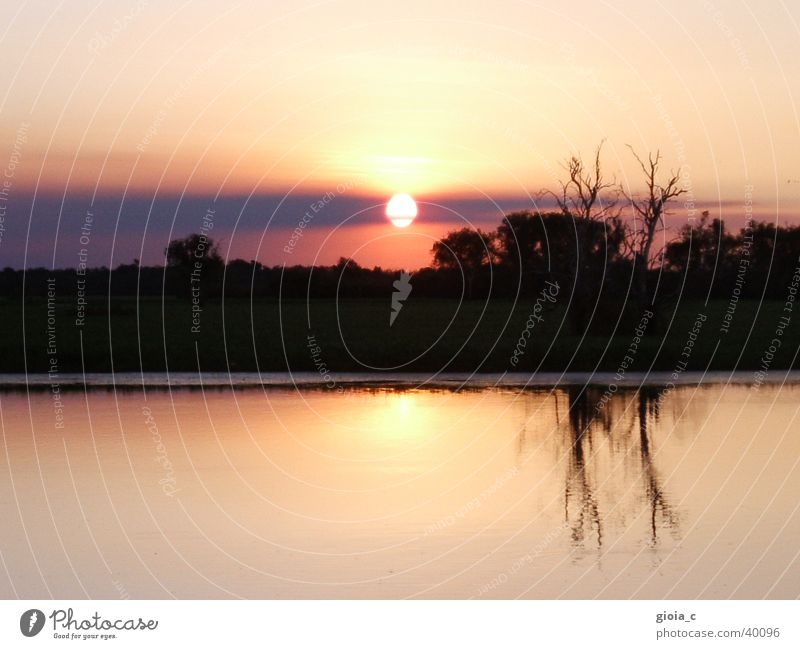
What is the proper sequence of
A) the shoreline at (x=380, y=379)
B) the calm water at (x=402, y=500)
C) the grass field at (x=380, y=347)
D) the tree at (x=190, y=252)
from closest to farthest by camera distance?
the calm water at (x=402, y=500) → the shoreline at (x=380, y=379) → the grass field at (x=380, y=347) → the tree at (x=190, y=252)

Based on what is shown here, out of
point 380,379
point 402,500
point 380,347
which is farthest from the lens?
point 380,347

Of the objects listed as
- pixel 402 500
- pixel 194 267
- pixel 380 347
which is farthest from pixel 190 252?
pixel 402 500

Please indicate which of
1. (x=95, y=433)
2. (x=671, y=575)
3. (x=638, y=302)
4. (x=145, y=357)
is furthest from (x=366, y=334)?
(x=671, y=575)

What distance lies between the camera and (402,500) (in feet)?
39.3

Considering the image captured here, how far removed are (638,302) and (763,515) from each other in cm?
2572

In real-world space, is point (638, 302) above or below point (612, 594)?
above

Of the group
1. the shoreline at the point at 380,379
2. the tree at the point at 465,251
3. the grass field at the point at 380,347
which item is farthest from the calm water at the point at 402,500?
the tree at the point at 465,251

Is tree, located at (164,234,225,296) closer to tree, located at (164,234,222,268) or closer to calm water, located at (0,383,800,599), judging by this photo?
tree, located at (164,234,222,268)

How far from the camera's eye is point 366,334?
37.6 metres

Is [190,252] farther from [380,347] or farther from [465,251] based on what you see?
[380,347]

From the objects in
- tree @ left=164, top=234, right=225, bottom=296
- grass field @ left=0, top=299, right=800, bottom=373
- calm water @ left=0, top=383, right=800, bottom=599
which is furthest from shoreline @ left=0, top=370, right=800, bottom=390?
tree @ left=164, top=234, right=225, bottom=296

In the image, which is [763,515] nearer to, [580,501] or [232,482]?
[580,501]

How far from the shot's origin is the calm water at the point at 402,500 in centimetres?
935

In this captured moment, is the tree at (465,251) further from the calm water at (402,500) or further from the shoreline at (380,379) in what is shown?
the calm water at (402,500)
